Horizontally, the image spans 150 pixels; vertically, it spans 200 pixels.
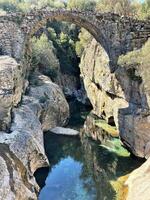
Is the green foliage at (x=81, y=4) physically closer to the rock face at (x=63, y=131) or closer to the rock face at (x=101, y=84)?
the rock face at (x=101, y=84)

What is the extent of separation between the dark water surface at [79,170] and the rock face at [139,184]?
117 centimetres

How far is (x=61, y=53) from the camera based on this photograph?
57125mm

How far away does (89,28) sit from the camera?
3666 centimetres

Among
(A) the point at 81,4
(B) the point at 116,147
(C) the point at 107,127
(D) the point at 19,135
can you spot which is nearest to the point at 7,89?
(D) the point at 19,135

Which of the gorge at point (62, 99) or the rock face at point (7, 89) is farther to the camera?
the rock face at point (7, 89)

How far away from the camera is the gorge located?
66.7ft

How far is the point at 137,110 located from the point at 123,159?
11.5 ft

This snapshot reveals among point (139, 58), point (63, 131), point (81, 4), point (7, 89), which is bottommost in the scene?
point (63, 131)

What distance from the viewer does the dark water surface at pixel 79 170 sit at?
71.3ft

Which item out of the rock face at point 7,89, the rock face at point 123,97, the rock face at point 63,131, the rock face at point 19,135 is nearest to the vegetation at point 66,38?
the rock face at point 123,97

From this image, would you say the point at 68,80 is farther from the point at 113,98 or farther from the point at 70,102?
the point at 113,98

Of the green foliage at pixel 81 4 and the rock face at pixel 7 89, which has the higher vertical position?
the green foliage at pixel 81 4

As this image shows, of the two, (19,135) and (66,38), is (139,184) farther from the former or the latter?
(66,38)

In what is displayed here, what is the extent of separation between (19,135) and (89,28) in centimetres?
1742
